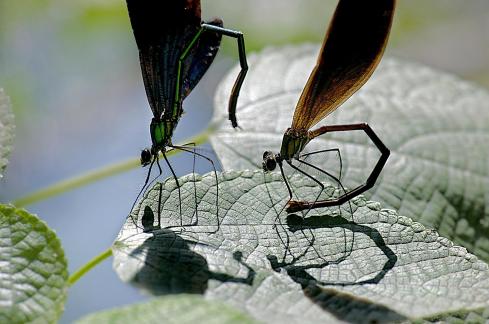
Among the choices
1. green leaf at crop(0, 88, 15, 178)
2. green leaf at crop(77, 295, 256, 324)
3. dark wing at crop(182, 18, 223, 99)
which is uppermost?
dark wing at crop(182, 18, 223, 99)

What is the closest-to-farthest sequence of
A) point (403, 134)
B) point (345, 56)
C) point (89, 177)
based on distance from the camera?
point (345, 56) → point (89, 177) → point (403, 134)

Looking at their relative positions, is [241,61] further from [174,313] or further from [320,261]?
[174,313]

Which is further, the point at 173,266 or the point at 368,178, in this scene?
the point at 368,178

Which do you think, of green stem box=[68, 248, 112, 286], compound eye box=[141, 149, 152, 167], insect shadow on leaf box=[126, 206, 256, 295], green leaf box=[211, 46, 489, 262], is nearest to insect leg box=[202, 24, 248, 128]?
green leaf box=[211, 46, 489, 262]

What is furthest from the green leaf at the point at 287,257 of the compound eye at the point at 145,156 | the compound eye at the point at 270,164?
the compound eye at the point at 145,156

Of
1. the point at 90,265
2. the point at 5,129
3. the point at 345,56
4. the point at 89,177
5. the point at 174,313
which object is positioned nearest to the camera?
the point at 174,313

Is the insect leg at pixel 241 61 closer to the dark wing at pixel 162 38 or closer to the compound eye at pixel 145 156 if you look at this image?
the dark wing at pixel 162 38

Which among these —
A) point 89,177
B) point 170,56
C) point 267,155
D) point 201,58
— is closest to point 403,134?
point 267,155

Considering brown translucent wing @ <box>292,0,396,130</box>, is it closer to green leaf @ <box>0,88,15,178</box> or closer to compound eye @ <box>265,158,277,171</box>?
compound eye @ <box>265,158,277,171</box>
